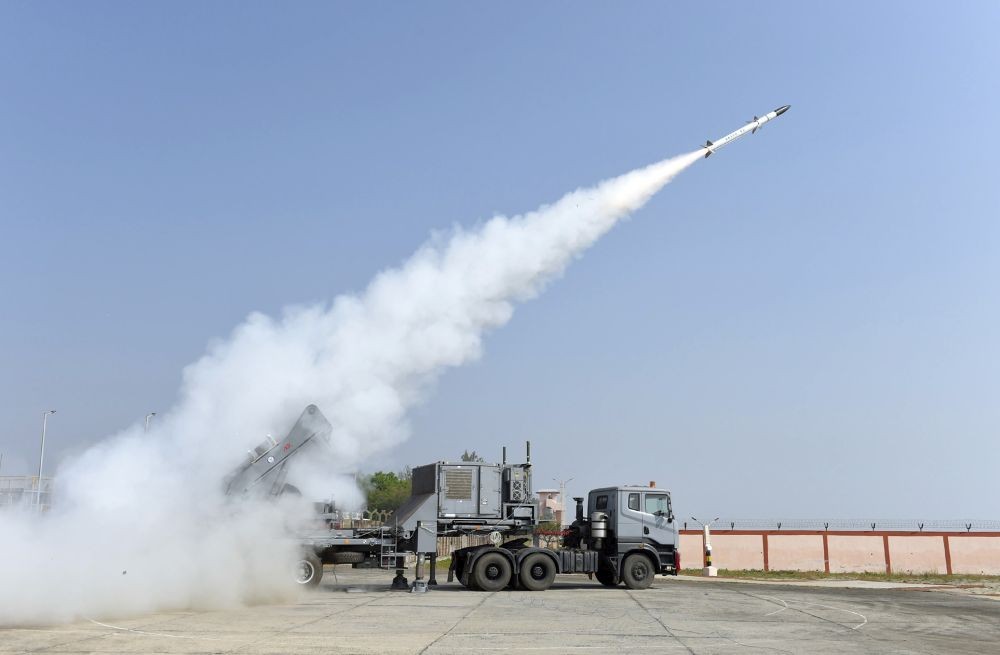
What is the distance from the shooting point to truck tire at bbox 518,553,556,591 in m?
24.6

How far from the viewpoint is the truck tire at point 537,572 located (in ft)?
80.8

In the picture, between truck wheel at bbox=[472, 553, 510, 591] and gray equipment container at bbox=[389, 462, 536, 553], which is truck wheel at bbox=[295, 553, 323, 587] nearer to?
gray equipment container at bbox=[389, 462, 536, 553]

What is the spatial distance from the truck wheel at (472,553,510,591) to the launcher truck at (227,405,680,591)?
0.09 feet

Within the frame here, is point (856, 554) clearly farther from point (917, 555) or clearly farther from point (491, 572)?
point (491, 572)

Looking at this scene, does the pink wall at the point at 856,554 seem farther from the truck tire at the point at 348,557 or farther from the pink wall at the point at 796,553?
the truck tire at the point at 348,557

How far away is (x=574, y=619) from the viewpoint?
1758cm

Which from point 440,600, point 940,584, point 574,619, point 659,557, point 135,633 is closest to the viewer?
point 135,633

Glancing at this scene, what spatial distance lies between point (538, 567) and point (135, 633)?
41.7 feet

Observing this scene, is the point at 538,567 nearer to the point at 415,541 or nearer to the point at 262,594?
the point at 415,541

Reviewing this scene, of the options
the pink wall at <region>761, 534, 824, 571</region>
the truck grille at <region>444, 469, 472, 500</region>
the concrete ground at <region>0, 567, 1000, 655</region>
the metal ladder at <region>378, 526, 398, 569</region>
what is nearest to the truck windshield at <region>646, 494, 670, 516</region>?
the concrete ground at <region>0, 567, 1000, 655</region>

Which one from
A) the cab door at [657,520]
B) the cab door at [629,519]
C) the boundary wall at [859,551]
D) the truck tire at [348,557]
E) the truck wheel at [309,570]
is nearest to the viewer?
the truck wheel at [309,570]

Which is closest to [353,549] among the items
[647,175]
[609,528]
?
[609,528]

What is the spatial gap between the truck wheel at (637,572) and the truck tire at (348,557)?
7880 mm

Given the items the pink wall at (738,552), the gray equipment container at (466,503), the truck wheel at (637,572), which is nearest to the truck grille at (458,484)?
the gray equipment container at (466,503)
